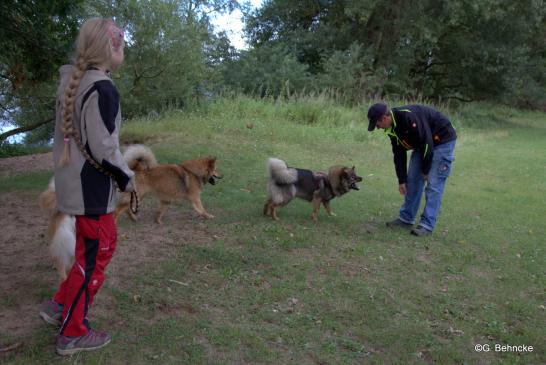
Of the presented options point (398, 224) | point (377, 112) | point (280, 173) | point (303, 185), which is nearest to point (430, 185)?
point (398, 224)

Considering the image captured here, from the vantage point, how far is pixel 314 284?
16.9 ft

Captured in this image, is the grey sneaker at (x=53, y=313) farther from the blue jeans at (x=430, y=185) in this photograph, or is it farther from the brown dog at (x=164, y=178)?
the blue jeans at (x=430, y=185)

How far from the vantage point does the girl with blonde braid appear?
303 centimetres

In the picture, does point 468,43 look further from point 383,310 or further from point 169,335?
point 169,335

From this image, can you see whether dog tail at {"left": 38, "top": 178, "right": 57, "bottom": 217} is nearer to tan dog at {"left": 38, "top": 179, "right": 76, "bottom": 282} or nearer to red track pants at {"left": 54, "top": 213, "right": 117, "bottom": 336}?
tan dog at {"left": 38, "top": 179, "right": 76, "bottom": 282}

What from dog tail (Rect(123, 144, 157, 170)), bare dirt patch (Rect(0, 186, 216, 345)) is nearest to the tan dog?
bare dirt patch (Rect(0, 186, 216, 345))

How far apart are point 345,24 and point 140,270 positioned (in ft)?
71.6

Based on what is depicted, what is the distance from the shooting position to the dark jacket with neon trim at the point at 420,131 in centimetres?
654

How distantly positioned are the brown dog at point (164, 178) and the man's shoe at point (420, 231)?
2.96 metres

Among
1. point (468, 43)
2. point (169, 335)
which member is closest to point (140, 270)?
point (169, 335)

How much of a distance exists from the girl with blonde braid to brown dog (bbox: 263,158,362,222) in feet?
12.6

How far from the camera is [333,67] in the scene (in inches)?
818

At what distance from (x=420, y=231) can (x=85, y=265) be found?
5022 mm

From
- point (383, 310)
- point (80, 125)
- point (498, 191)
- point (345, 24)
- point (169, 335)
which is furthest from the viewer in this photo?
point (345, 24)
